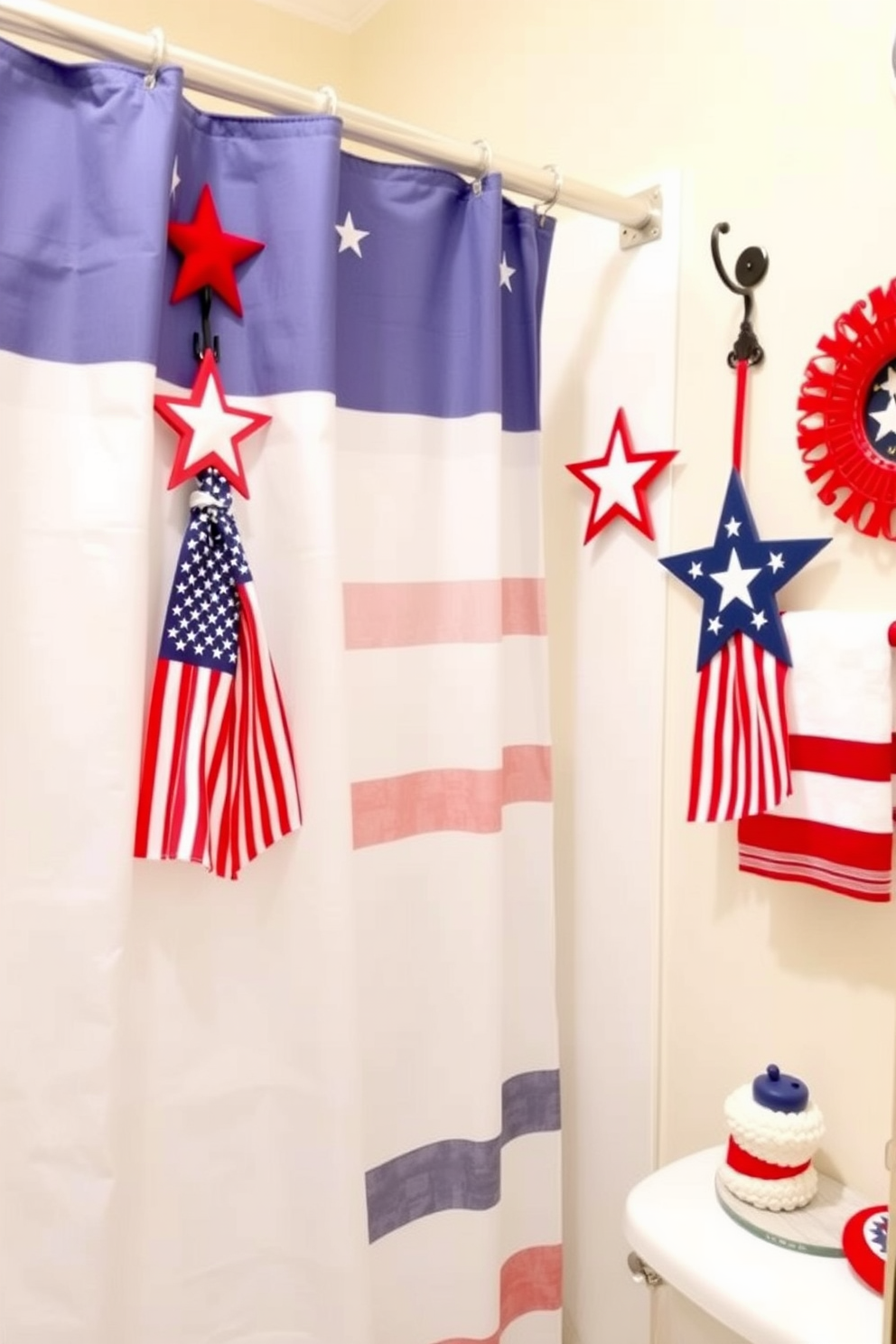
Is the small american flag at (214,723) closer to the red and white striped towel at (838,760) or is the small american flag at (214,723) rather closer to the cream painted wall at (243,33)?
the red and white striped towel at (838,760)

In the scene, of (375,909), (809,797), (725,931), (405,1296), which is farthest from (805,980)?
(405,1296)

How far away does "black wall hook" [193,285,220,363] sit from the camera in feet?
3.57

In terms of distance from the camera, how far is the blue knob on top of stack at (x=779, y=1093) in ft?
3.54

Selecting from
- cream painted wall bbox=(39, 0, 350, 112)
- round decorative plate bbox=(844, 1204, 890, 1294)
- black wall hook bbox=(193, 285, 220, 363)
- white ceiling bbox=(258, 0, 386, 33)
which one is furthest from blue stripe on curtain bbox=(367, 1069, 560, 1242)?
white ceiling bbox=(258, 0, 386, 33)

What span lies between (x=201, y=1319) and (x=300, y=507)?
2.89ft

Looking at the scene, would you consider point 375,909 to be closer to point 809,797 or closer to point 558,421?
point 809,797

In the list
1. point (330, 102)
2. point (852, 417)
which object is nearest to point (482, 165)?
point (330, 102)

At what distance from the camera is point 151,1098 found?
1091 mm

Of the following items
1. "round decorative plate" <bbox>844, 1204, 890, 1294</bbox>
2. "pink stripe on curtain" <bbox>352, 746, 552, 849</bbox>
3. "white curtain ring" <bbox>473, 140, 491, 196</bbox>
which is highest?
"white curtain ring" <bbox>473, 140, 491, 196</bbox>

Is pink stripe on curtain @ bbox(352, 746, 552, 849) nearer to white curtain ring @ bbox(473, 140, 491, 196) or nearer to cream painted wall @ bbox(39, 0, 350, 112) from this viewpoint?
white curtain ring @ bbox(473, 140, 491, 196)

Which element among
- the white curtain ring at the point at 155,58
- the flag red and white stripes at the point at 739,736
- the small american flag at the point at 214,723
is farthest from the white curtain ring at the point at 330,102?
the flag red and white stripes at the point at 739,736

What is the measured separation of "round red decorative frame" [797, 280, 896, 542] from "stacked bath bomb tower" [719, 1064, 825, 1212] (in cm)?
59

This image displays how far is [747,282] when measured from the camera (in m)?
1.22

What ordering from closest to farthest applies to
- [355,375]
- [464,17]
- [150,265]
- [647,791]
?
[150,265] → [355,375] → [647,791] → [464,17]
